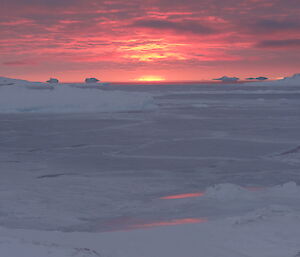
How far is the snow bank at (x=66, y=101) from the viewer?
19.2 m

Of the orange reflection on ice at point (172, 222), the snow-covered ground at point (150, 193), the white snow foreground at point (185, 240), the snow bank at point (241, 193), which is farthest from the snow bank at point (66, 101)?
the white snow foreground at point (185, 240)

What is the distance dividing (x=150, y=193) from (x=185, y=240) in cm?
182

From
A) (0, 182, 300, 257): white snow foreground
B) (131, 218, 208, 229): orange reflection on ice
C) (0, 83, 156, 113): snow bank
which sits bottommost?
(131, 218, 208, 229): orange reflection on ice

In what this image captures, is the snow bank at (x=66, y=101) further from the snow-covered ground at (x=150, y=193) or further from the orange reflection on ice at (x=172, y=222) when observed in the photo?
the orange reflection on ice at (x=172, y=222)

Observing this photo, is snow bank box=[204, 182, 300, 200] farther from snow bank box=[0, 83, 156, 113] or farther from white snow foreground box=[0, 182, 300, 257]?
snow bank box=[0, 83, 156, 113]

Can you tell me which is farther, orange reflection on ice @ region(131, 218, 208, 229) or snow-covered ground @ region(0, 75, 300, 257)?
orange reflection on ice @ region(131, 218, 208, 229)

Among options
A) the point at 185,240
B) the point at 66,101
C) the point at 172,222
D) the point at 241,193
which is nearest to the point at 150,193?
the point at 241,193

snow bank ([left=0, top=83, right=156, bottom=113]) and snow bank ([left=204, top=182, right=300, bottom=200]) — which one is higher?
snow bank ([left=0, top=83, right=156, bottom=113])

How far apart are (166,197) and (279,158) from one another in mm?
3348

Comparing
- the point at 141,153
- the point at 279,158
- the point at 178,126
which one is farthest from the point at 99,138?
the point at 279,158

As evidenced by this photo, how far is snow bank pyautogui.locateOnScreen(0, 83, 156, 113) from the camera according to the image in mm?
19188

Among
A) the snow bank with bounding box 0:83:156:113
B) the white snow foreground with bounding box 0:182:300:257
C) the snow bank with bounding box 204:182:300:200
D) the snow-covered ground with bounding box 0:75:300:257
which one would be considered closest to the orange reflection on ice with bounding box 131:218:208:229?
the snow-covered ground with bounding box 0:75:300:257

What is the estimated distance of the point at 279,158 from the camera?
7500mm

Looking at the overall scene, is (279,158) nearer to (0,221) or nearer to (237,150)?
(237,150)
